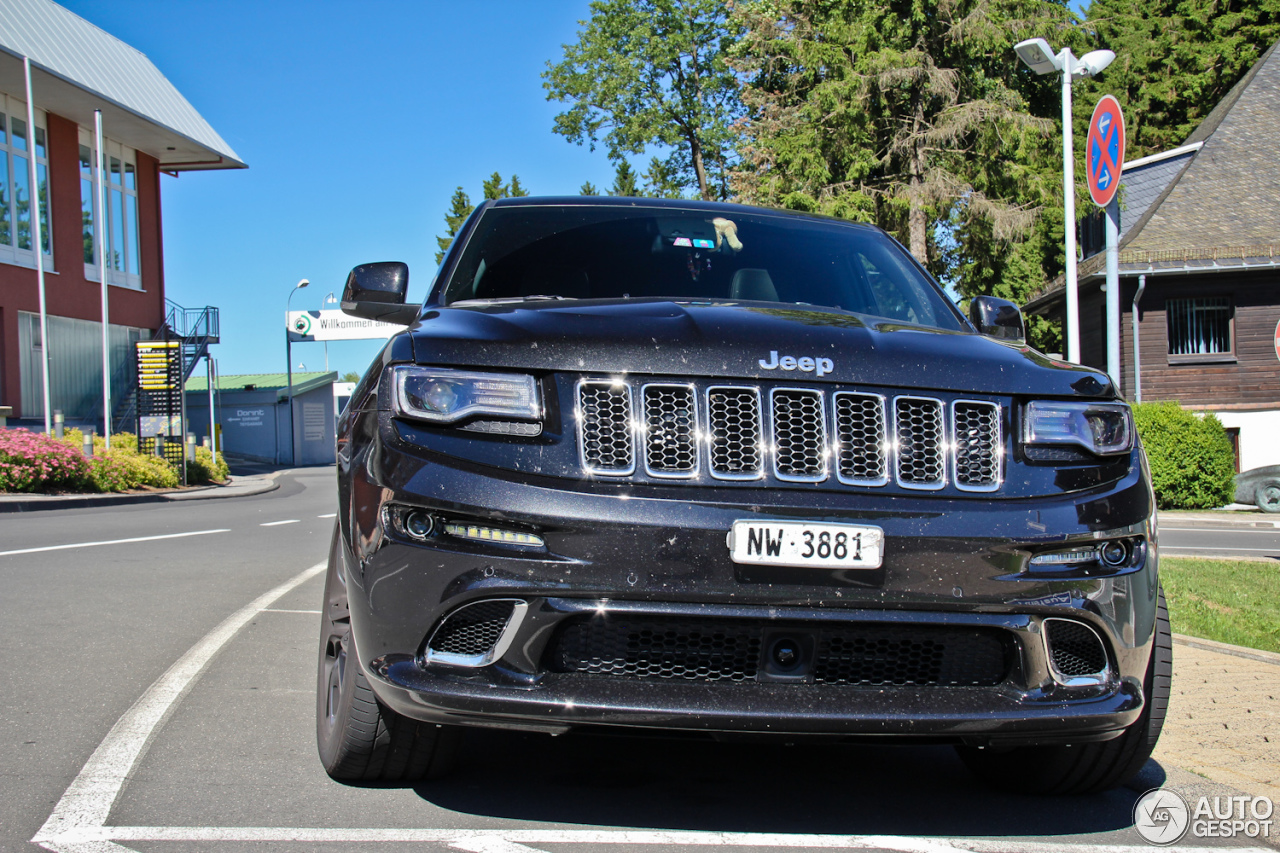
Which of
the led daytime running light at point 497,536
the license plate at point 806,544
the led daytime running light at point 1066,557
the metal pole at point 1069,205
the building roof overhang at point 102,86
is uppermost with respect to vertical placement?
the building roof overhang at point 102,86

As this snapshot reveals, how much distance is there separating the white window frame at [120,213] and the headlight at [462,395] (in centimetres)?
3352

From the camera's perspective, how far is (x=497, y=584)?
2674 millimetres

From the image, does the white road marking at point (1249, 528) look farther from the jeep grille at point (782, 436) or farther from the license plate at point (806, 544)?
the license plate at point (806, 544)

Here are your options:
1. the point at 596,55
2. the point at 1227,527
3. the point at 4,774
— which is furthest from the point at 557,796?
the point at 596,55

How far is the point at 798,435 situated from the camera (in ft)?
9.40

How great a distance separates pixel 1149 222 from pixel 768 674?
27.6 metres

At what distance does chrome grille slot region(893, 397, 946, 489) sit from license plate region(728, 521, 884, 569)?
0.67 feet

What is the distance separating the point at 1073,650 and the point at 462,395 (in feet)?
5.17

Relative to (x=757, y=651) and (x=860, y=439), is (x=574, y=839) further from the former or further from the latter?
(x=860, y=439)

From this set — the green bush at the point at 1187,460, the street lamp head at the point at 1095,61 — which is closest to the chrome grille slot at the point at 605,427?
the street lamp head at the point at 1095,61

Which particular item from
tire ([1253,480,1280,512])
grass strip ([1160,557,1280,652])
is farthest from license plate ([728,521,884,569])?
tire ([1253,480,1280,512])

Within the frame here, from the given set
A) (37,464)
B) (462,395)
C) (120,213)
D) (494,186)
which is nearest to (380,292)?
(462,395)

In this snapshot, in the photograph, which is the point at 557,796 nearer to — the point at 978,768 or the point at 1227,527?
the point at 978,768

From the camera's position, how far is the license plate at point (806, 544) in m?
2.70
